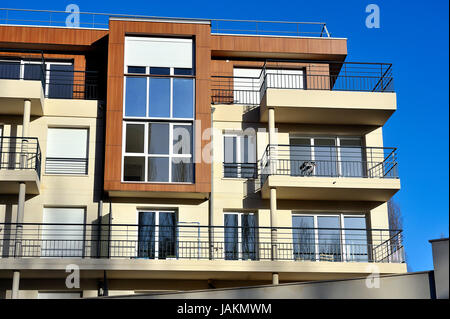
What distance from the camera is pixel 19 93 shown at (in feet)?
71.5

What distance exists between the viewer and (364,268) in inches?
830

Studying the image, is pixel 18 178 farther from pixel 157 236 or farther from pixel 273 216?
pixel 273 216

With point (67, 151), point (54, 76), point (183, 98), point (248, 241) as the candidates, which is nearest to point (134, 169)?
point (67, 151)

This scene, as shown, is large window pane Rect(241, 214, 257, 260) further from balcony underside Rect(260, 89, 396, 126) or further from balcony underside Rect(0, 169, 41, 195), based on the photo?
balcony underside Rect(0, 169, 41, 195)

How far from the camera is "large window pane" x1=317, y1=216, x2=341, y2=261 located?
22.2 meters

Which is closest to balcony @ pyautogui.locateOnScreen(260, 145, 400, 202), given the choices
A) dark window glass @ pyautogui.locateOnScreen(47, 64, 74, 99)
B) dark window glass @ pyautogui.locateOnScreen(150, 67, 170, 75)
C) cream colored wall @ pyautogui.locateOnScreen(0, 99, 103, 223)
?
dark window glass @ pyautogui.locateOnScreen(150, 67, 170, 75)

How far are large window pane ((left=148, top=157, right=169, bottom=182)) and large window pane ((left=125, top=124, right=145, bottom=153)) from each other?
52 cm

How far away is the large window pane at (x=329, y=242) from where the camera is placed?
72.9ft

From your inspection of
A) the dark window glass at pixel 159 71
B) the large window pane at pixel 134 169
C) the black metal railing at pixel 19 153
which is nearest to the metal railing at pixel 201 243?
the large window pane at pixel 134 169

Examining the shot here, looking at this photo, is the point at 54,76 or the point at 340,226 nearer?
the point at 340,226

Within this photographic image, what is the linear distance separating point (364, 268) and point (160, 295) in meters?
7.99

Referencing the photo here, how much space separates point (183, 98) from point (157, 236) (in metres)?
4.35
